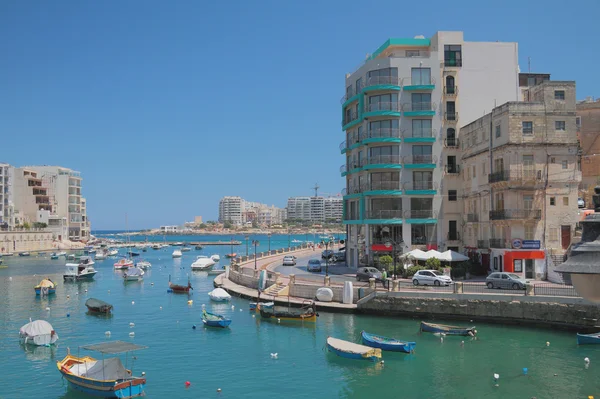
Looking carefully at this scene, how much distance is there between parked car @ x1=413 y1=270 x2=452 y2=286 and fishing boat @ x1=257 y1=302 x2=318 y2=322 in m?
10.5

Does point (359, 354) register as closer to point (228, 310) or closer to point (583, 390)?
point (583, 390)

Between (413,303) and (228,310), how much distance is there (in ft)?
58.7

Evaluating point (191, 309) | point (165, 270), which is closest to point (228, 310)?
point (191, 309)

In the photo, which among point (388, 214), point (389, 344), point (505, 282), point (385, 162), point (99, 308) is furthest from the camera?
point (385, 162)

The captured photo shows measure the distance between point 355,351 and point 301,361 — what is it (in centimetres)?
349

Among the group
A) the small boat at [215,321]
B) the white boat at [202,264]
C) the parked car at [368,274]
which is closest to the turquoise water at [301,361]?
the small boat at [215,321]

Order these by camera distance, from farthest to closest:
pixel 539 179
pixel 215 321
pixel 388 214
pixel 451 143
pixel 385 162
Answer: pixel 451 143, pixel 385 162, pixel 388 214, pixel 539 179, pixel 215 321

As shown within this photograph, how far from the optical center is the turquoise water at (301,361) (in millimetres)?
29500

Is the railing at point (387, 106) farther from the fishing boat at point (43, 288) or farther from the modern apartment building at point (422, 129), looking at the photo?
the fishing boat at point (43, 288)

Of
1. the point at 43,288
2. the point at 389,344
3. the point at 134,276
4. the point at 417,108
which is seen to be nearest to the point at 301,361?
the point at 389,344

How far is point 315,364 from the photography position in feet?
112

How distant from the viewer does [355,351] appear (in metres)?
34.3

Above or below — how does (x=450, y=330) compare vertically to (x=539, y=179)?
below

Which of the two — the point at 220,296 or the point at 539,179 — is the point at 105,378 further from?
the point at 539,179
